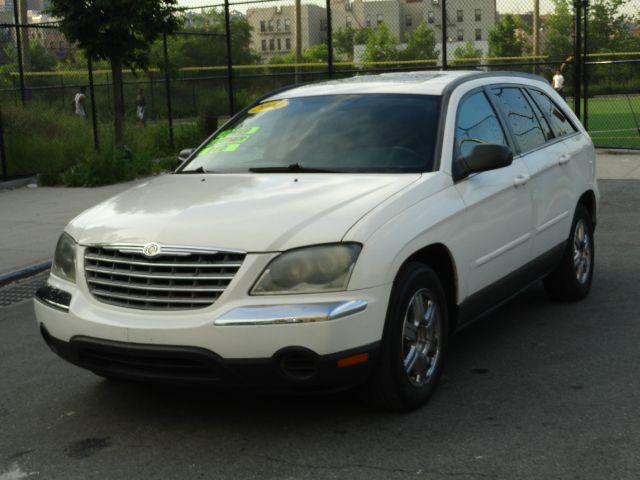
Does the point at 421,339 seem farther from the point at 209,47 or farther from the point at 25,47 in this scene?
the point at 209,47

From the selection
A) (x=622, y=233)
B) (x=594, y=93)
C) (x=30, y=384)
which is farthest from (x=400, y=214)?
(x=594, y=93)

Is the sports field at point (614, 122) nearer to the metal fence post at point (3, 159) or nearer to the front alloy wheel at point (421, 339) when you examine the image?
the metal fence post at point (3, 159)

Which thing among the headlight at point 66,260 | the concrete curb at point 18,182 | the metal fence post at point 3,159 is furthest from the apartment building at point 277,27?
the headlight at point 66,260

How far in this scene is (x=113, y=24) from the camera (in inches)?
658

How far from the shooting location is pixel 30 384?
6.05m

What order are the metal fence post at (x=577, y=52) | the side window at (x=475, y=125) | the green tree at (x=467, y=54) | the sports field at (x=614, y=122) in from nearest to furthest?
the side window at (x=475, y=125) → the metal fence post at (x=577, y=52) → the sports field at (x=614, y=122) → the green tree at (x=467, y=54)

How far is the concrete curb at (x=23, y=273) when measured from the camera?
9.45 m

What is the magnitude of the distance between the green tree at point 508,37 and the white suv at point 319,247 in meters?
19.4

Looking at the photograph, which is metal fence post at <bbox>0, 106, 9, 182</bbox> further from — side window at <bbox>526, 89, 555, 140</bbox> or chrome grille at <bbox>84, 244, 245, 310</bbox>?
chrome grille at <bbox>84, 244, 245, 310</bbox>

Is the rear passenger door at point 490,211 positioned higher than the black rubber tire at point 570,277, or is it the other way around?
the rear passenger door at point 490,211

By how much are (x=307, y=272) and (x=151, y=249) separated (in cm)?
75

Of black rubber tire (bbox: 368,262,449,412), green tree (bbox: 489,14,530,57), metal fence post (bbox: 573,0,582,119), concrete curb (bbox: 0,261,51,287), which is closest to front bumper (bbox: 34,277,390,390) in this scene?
black rubber tire (bbox: 368,262,449,412)

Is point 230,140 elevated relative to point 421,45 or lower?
lower

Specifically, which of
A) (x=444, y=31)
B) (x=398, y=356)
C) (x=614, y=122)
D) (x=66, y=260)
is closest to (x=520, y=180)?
(x=398, y=356)
